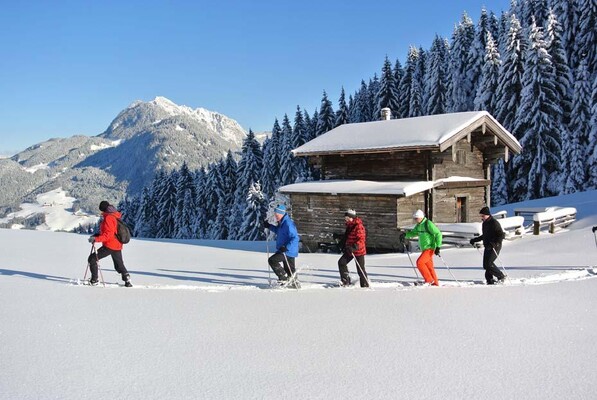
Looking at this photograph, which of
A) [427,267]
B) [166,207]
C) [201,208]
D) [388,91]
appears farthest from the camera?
[166,207]

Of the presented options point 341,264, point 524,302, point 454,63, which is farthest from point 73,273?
point 454,63

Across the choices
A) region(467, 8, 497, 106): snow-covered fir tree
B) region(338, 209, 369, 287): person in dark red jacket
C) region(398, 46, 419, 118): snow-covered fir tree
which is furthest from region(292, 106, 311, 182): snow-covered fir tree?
region(338, 209, 369, 287): person in dark red jacket

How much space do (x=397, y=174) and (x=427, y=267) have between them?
398 inches

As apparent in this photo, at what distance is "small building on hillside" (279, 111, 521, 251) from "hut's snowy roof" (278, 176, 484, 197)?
0.12 ft

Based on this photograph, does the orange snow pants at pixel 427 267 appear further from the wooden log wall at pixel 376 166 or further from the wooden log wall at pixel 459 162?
the wooden log wall at pixel 459 162

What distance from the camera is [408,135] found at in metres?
19.1

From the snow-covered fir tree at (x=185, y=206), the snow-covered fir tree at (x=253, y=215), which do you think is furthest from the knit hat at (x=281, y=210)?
the snow-covered fir tree at (x=185, y=206)

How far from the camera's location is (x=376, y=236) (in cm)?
1827

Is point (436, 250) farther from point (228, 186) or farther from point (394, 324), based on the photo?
point (228, 186)

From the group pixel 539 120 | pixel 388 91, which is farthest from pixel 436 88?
pixel 539 120

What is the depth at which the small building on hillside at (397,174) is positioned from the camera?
18.0m

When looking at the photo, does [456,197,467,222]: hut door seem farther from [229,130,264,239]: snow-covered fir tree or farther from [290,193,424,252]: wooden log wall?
[229,130,264,239]: snow-covered fir tree

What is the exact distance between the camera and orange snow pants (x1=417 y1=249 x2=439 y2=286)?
987 centimetres

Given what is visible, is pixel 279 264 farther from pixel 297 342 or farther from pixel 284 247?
pixel 297 342
